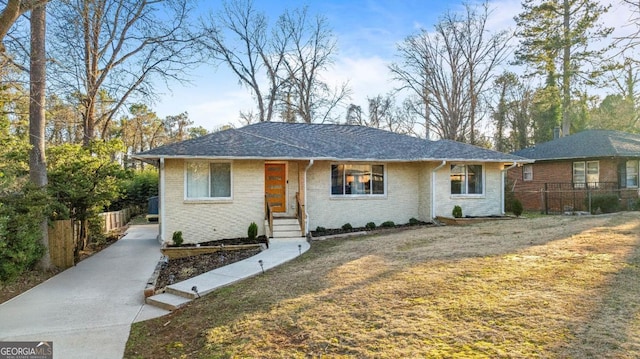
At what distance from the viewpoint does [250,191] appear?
12094mm

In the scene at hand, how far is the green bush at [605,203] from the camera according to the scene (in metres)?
16.0

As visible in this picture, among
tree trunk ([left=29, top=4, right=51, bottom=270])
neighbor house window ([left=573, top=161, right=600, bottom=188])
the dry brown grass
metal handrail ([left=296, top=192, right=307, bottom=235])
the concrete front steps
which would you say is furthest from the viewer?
neighbor house window ([left=573, top=161, right=600, bottom=188])

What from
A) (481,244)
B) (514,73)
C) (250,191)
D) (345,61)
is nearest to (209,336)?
(481,244)

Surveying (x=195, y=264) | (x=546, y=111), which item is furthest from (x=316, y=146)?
(x=546, y=111)

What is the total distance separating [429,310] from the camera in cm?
463

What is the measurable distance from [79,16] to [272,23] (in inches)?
878

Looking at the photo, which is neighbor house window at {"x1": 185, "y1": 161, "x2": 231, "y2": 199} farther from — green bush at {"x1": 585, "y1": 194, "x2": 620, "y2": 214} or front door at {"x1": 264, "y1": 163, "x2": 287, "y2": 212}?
green bush at {"x1": 585, "y1": 194, "x2": 620, "y2": 214}

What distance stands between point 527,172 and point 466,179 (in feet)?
27.5

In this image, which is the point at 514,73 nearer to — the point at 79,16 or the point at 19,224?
the point at 79,16

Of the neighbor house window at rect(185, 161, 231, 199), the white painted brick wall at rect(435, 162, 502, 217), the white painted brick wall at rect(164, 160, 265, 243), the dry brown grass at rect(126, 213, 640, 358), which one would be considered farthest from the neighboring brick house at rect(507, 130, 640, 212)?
the neighbor house window at rect(185, 161, 231, 199)

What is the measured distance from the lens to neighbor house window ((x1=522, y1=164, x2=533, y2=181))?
2092 centimetres

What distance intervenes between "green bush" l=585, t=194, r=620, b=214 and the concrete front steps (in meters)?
13.7

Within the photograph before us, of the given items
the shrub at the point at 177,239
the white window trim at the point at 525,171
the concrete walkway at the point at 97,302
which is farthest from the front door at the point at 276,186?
the white window trim at the point at 525,171

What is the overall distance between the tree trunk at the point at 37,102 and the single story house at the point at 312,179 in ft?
8.79
